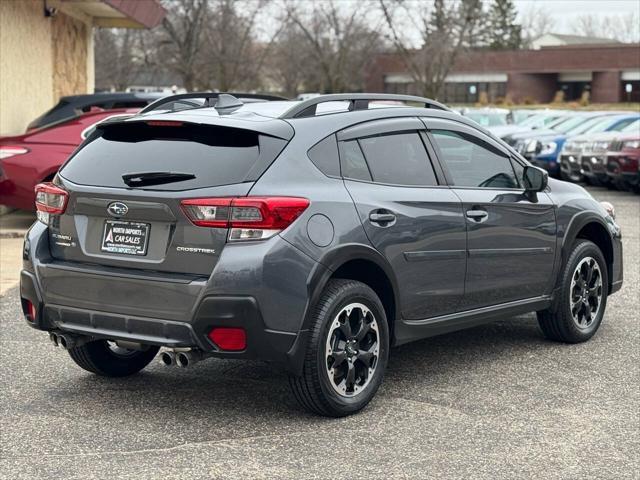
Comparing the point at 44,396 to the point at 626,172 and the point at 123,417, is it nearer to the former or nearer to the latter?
the point at 123,417

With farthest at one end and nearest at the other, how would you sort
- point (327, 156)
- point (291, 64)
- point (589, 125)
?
point (291, 64)
point (589, 125)
point (327, 156)

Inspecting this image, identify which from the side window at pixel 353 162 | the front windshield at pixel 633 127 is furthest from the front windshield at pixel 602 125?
the side window at pixel 353 162

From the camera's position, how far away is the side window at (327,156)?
5.79 metres

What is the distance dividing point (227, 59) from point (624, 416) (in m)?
46.2

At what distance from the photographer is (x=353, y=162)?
604cm

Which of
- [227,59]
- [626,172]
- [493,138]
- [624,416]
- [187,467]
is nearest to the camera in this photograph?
[187,467]

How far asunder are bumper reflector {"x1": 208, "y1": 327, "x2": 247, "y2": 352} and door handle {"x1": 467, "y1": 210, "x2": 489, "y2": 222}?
1897 millimetres

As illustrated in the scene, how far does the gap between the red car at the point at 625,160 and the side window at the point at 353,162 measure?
15338mm

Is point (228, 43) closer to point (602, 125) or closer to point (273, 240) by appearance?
point (602, 125)

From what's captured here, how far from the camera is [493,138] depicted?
283 inches

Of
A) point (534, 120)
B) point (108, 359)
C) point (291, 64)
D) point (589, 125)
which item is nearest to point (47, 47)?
point (589, 125)

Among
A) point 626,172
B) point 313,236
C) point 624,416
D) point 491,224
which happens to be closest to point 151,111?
point 313,236

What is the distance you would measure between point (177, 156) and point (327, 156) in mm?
791

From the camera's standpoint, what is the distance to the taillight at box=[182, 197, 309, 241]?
5332mm
